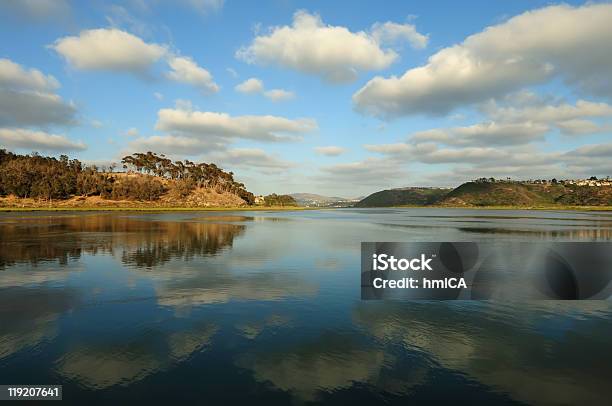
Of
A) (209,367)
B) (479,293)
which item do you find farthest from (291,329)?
(479,293)

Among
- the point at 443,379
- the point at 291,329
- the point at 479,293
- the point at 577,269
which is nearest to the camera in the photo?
the point at 443,379

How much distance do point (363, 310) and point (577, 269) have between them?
26784 mm

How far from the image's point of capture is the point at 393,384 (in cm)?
1193

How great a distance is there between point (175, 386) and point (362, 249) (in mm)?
35653

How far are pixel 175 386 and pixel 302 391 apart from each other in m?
4.25

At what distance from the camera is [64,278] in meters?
27.5

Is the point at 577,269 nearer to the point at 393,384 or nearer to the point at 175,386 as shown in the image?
the point at 393,384

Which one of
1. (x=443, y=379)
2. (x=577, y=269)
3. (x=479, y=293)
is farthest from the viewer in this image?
(x=577, y=269)

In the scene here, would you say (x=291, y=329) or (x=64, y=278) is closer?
(x=291, y=329)

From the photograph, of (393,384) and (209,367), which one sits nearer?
(393,384)

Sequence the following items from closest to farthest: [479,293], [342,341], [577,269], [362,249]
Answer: [342,341], [479,293], [577,269], [362,249]

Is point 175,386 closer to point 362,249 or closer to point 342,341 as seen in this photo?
point 342,341

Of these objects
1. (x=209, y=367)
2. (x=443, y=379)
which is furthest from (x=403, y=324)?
(x=209, y=367)

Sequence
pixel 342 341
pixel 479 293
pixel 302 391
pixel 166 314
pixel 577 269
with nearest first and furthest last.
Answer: pixel 302 391, pixel 342 341, pixel 166 314, pixel 479 293, pixel 577 269
